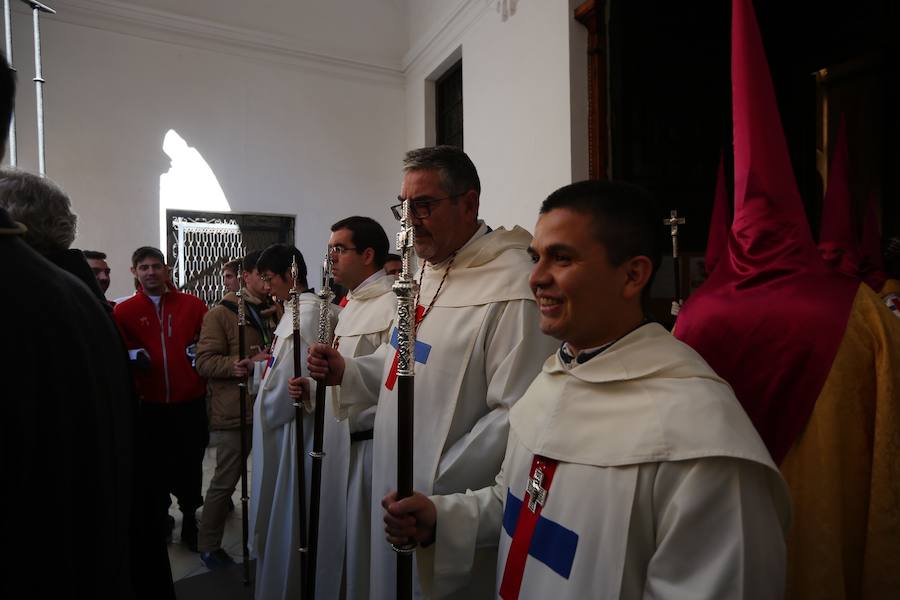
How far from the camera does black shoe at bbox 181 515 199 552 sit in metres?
3.88

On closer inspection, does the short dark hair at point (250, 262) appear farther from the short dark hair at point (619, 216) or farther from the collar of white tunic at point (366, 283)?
the short dark hair at point (619, 216)

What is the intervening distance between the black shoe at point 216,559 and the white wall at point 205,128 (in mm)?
4569

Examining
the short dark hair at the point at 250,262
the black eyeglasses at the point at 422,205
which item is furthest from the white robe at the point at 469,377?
the short dark hair at the point at 250,262

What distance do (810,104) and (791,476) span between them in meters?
5.17

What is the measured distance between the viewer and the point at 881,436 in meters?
1.27

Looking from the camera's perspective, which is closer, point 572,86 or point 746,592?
point 746,592

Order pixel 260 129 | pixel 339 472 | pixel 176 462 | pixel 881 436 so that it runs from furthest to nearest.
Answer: pixel 260 129 < pixel 176 462 < pixel 339 472 < pixel 881 436

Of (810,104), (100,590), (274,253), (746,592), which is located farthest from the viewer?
(810,104)

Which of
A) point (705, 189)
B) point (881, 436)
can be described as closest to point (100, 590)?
point (881, 436)

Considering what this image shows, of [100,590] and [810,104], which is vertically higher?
[810,104]

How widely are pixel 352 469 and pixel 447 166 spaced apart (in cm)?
146

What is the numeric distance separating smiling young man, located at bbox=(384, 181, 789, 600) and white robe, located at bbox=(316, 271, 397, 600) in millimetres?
1156

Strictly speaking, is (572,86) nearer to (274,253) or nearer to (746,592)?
(274,253)

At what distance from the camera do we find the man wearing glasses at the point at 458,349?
1.79 m
